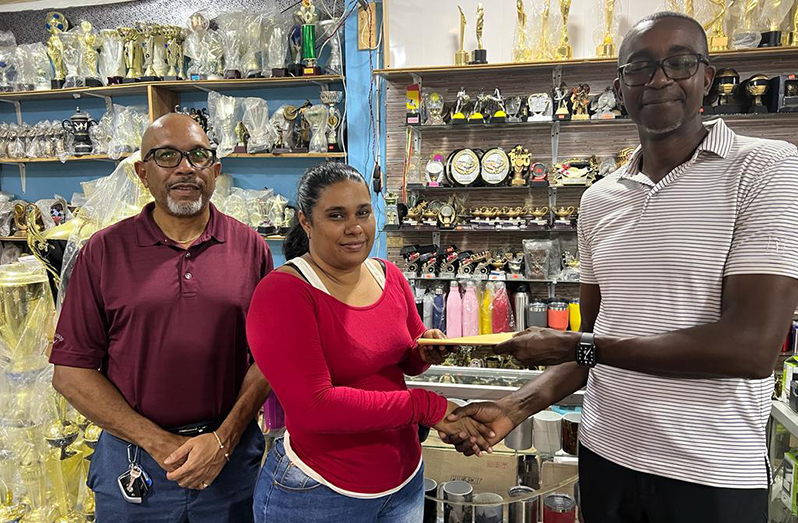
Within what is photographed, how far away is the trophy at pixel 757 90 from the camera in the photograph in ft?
11.3

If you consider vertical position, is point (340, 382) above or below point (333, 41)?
below

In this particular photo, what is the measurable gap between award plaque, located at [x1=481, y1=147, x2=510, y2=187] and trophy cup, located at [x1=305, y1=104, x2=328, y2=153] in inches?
46.3

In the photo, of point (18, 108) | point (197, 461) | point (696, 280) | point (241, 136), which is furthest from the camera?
point (18, 108)

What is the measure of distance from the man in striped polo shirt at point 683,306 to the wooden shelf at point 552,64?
256 centimetres

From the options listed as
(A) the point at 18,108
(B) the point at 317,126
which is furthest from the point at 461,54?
(A) the point at 18,108

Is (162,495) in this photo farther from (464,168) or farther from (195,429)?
(464,168)

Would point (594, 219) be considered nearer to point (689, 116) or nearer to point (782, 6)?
point (689, 116)

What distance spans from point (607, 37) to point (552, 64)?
1.19 feet

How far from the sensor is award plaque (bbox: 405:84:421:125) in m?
3.88

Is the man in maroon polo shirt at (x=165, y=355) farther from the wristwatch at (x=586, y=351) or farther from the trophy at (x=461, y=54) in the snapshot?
the trophy at (x=461, y=54)

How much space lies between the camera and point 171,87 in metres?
4.37

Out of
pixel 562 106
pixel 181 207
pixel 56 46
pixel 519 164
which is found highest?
pixel 56 46

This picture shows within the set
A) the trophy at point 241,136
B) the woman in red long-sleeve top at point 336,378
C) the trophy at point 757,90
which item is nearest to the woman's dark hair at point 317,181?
the woman in red long-sleeve top at point 336,378

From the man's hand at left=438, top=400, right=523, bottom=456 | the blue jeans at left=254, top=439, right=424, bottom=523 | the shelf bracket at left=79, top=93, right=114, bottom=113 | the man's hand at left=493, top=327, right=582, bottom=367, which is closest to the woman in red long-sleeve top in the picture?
the blue jeans at left=254, top=439, right=424, bottom=523
